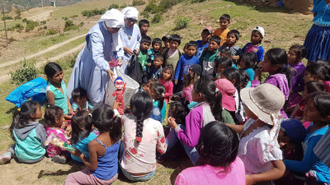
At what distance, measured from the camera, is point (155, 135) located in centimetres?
254

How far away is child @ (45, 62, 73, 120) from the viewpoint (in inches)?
144

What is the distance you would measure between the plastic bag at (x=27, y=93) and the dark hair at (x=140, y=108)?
2763 mm

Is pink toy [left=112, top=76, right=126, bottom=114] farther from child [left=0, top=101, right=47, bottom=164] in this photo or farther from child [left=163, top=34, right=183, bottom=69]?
child [left=163, top=34, right=183, bottom=69]

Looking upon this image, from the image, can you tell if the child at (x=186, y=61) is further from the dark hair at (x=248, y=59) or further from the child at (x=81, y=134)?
the child at (x=81, y=134)

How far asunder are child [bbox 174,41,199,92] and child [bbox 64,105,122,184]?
2.51 metres

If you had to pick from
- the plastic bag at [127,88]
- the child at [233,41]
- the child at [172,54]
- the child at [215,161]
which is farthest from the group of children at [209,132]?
the child at [172,54]

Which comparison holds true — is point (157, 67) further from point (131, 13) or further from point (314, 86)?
point (314, 86)

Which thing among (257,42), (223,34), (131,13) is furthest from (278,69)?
(131,13)

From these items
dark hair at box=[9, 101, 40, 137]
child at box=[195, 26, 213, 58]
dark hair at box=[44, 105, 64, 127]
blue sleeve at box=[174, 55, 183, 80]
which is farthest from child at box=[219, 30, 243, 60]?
dark hair at box=[9, 101, 40, 137]

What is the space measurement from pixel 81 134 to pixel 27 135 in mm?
871

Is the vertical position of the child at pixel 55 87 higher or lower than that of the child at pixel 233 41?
lower

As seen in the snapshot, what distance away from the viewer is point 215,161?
1.55 meters

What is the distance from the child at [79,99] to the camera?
4.09 m

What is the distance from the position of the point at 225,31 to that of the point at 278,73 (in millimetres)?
2622
